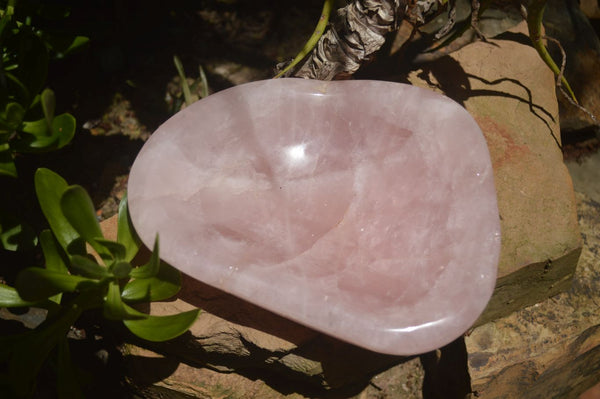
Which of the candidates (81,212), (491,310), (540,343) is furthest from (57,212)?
(540,343)

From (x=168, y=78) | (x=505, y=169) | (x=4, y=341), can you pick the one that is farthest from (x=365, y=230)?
(x=168, y=78)

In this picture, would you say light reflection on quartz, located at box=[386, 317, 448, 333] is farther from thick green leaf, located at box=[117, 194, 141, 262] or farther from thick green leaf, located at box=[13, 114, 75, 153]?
thick green leaf, located at box=[13, 114, 75, 153]

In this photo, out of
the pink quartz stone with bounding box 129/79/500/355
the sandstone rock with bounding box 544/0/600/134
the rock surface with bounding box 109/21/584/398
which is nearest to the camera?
the pink quartz stone with bounding box 129/79/500/355

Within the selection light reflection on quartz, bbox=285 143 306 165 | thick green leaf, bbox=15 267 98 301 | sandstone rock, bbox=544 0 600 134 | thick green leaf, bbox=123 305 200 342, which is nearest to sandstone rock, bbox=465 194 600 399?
sandstone rock, bbox=544 0 600 134

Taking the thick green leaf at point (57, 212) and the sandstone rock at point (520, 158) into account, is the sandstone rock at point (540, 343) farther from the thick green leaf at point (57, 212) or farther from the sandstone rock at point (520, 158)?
the thick green leaf at point (57, 212)

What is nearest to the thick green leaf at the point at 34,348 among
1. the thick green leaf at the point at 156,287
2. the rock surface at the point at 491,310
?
the thick green leaf at the point at 156,287

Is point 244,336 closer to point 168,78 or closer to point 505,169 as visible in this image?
point 505,169
